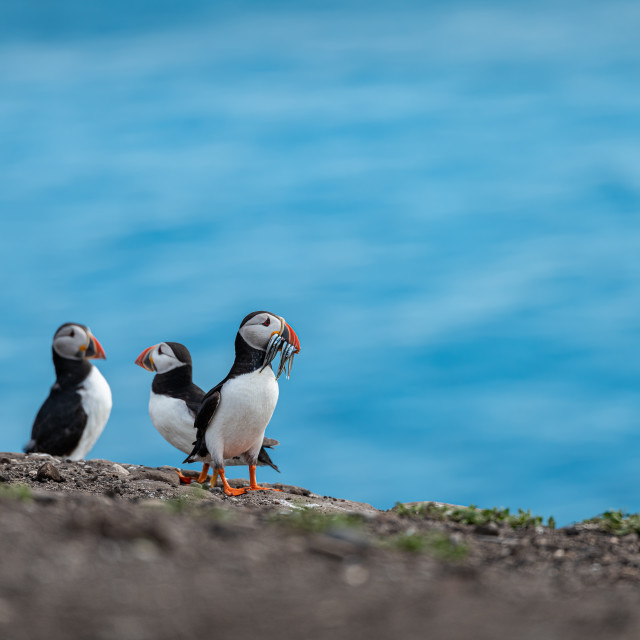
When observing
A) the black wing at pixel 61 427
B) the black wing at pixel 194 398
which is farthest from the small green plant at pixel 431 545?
the black wing at pixel 61 427

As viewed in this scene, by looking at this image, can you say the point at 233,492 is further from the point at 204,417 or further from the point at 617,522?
the point at 617,522

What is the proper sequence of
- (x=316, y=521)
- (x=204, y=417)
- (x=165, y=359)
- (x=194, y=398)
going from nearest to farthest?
(x=316, y=521) → (x=204, y=417) → (x=194, y=398) → (x=165, y=359)

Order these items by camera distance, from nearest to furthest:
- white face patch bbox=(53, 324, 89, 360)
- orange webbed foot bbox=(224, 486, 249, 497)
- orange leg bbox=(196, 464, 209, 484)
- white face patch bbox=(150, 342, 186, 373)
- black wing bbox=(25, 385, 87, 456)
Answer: orange webbed foot bbox=(224, 486, 249, 497), orange leg bbox=(196, 464, 209, 484), white face patch bbox=(150, 342, 186, 373), black wing bbox=(25, 385, 87, 456), white face patch bbox=(53, 324, 89, 360)

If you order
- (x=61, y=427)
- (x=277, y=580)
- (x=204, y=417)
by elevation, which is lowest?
(x=277, y=580)

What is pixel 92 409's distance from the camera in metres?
14.6

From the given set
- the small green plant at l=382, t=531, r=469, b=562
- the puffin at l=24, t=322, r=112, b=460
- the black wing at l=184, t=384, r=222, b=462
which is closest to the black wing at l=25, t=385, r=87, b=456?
the puffin at l=24, t=322, r=112, b=460

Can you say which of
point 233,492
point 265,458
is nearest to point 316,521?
point 233,492

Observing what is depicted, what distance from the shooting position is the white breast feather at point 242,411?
1070cm

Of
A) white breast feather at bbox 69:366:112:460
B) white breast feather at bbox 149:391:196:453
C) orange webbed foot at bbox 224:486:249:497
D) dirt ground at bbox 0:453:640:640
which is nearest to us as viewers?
dirt ground at bbox 0:453:640:640

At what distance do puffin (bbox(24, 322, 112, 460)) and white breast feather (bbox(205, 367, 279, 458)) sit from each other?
4.25m

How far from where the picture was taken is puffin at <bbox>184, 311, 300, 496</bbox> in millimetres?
10719

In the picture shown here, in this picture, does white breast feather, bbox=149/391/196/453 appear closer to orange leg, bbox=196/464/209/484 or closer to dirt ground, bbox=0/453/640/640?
orange leg, bbox=196/464/209/484

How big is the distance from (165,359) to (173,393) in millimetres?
524

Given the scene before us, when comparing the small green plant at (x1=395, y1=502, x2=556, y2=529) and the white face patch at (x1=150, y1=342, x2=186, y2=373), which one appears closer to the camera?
the small green plant at (x1=395, y1=502, x2=556, y2=529)
